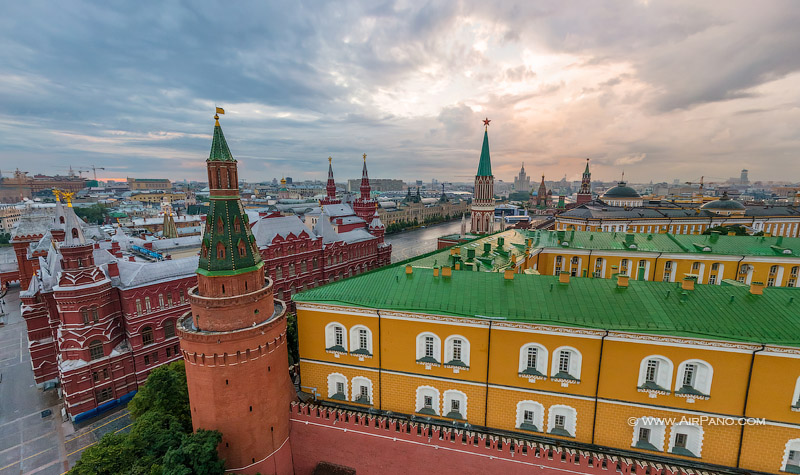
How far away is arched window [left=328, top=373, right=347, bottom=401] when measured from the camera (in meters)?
25.3

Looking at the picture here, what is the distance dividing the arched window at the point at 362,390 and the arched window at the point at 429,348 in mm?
4592

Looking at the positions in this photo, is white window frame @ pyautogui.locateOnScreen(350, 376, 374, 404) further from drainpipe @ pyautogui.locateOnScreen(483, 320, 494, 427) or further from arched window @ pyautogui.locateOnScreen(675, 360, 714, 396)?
arched window @ pyautogui.locateOnScreen(675, 360, 714, 396)

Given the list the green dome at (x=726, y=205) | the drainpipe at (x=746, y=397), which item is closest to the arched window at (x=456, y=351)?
the drainpipe at (x=746, y=397)

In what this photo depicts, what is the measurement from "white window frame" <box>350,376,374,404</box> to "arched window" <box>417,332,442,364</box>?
14.7 feet

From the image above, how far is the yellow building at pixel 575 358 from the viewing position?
60.4ft

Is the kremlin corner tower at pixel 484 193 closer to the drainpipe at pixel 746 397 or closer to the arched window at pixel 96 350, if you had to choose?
the drainpipe at pixel 746 397

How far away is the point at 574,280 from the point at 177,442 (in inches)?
1130

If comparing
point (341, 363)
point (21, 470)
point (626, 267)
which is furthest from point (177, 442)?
point (626, 267)

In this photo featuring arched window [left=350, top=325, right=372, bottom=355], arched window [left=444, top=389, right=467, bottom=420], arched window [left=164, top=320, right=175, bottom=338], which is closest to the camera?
arched window [left=444, top=389, right=467, bottom=420]

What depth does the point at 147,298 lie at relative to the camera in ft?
115

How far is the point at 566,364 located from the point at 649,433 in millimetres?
6136

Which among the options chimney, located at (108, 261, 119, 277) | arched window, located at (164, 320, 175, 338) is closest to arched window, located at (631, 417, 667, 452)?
arched window, located at (164, 320, 175, 338)

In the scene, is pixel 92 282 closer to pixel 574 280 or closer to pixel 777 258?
pixel 574 280

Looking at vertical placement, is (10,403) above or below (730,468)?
below
